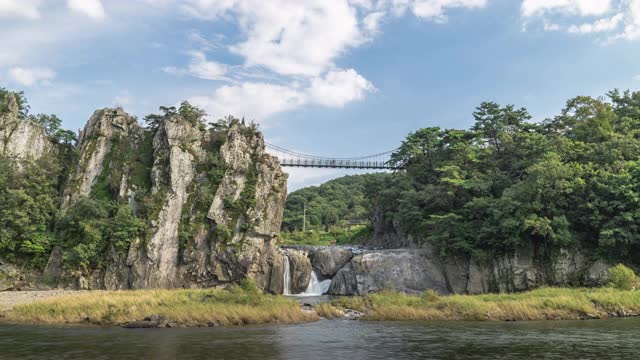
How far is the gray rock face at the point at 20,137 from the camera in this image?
61.5m

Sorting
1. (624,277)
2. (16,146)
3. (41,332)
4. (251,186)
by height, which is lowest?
(41,332)

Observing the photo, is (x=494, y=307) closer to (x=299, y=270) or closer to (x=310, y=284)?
Result: (x=299, y=270)

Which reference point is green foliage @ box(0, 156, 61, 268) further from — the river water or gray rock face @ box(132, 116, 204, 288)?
the river water

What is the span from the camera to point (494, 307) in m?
35.9

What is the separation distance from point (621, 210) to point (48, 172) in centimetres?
6336

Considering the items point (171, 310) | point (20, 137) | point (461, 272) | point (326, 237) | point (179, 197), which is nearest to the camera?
point (171, 310)

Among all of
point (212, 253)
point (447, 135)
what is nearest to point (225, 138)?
point (212, 253)

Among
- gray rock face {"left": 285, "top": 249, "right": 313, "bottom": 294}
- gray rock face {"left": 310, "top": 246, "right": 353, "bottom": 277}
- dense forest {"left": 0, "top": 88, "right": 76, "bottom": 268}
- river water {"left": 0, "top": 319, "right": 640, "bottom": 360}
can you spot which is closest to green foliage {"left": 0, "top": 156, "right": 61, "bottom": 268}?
dense forest {"left": 0, "top": 88, "right": 76, "bottom": 268}

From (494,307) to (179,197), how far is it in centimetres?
3784

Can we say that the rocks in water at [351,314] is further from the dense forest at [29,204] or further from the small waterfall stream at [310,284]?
the dense forest at [29,204]

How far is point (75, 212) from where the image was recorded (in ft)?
185

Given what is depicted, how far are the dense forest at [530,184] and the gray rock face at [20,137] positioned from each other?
45.7m

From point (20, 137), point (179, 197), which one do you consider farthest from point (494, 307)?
point (20, 137)

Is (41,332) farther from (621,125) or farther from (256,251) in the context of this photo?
(621,125)
